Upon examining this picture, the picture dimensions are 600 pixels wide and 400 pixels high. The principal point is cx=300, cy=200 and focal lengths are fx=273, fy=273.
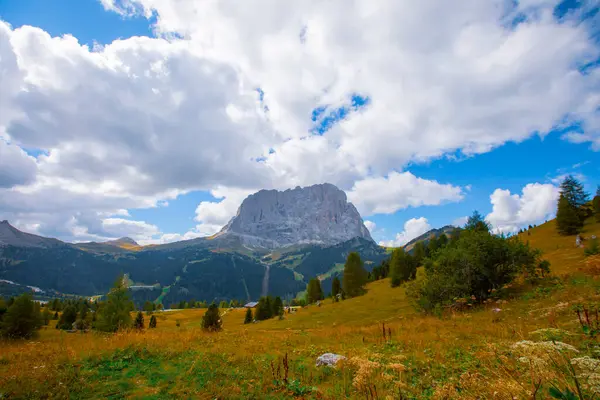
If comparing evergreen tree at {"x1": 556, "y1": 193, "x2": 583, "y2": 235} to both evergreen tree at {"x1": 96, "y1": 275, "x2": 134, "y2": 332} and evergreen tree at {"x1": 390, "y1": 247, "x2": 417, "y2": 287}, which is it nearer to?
evergreen tree at {"x1": 390, "y1": 247, "x2": 417, "y2": 287}

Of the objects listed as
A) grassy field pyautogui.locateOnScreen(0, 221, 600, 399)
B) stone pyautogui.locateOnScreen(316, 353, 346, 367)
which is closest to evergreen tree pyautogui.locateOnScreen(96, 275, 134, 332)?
grassy field pyautogui.locateOnScreen(0, 221, 600, 399)

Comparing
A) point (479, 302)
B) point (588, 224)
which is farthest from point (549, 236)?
point (479, 302)

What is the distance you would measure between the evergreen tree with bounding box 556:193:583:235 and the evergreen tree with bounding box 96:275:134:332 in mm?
85413

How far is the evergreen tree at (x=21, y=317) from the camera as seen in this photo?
38.5m

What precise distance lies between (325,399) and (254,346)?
24.2ft

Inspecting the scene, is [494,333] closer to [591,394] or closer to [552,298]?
[591,394]

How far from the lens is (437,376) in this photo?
8289 millimetres

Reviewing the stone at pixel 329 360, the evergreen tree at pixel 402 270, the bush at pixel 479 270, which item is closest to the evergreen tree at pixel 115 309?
the stone at pixel 329 360

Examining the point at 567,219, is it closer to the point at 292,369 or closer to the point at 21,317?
the point at 292,369

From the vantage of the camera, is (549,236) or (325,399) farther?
(549,236)

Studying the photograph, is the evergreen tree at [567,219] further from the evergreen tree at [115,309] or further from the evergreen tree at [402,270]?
the evergreen tree at [115,309]

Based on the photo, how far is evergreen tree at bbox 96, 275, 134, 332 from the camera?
3559 centimetres

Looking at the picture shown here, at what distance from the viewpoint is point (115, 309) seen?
37.2 meters

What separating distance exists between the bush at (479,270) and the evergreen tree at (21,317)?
53063 millimetres
